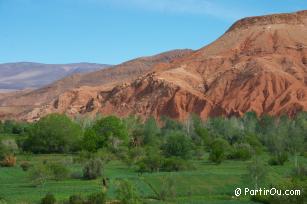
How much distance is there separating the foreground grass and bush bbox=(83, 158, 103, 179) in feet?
2.87

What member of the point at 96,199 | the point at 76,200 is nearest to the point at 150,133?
the point at 76,200

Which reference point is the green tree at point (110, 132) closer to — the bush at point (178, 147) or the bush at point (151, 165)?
the bush at point (178, 147)

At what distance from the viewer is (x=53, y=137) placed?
73.4 meters

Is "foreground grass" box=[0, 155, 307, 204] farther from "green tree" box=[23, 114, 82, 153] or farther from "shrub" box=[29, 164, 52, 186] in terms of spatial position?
"green tree" box=[23, 114, 82, 153]

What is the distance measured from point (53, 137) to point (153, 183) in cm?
3253

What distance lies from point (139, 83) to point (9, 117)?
40298mm

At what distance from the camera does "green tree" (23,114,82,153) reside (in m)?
72.9

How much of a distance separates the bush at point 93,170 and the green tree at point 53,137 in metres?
25.5

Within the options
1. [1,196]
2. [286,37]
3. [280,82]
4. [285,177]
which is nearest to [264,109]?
[280,82]

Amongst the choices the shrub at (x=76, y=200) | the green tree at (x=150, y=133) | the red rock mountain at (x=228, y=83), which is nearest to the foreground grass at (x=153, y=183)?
the shrub at (x=76, y=200)

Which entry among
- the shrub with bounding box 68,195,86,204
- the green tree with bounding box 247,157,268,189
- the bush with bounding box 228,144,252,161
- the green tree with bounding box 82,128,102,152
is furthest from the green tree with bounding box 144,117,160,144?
the shrub with bounding box 68,195,86,204

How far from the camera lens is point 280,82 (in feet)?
371

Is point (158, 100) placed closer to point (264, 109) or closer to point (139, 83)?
point (139, 83)

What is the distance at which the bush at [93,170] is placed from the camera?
47.1m
